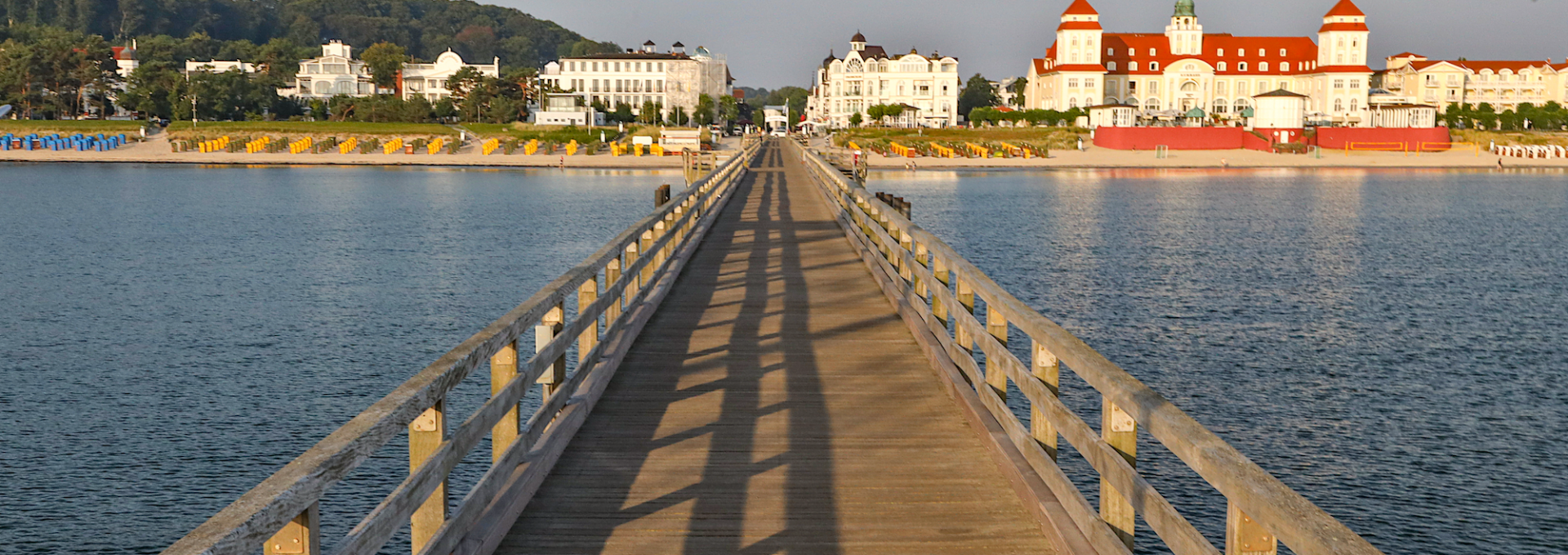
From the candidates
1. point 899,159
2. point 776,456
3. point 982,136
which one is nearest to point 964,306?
point 776,456

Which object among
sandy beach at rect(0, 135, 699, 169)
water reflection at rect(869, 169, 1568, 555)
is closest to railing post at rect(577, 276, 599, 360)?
water reflection at rect(869, 169, 1568, 555)

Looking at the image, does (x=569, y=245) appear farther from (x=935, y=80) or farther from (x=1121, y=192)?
(x=935, y=80)

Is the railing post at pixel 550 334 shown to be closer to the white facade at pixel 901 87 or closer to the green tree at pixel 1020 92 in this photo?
the white facade at pixel 901 87

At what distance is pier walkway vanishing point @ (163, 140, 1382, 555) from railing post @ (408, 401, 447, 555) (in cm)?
1

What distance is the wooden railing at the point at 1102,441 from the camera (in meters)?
4.06

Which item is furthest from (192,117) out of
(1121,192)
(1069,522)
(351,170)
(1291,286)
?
(1069,522)

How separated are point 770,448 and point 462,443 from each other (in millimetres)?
2765

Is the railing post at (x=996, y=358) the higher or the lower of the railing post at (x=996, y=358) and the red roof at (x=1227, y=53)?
the lower

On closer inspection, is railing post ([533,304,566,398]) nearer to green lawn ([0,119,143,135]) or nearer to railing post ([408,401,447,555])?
railing post ([408,401,447,555])

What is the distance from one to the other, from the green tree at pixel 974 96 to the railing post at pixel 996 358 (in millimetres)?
167489

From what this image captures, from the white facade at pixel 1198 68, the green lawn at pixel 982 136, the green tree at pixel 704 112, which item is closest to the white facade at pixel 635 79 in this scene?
the green tree at pixel 704 112

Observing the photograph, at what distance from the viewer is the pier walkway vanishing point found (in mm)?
4457

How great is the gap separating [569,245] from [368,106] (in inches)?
3737

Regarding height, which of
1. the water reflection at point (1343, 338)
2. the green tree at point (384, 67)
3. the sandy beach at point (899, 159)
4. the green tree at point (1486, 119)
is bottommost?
the water reflection at point (1343, 338)
